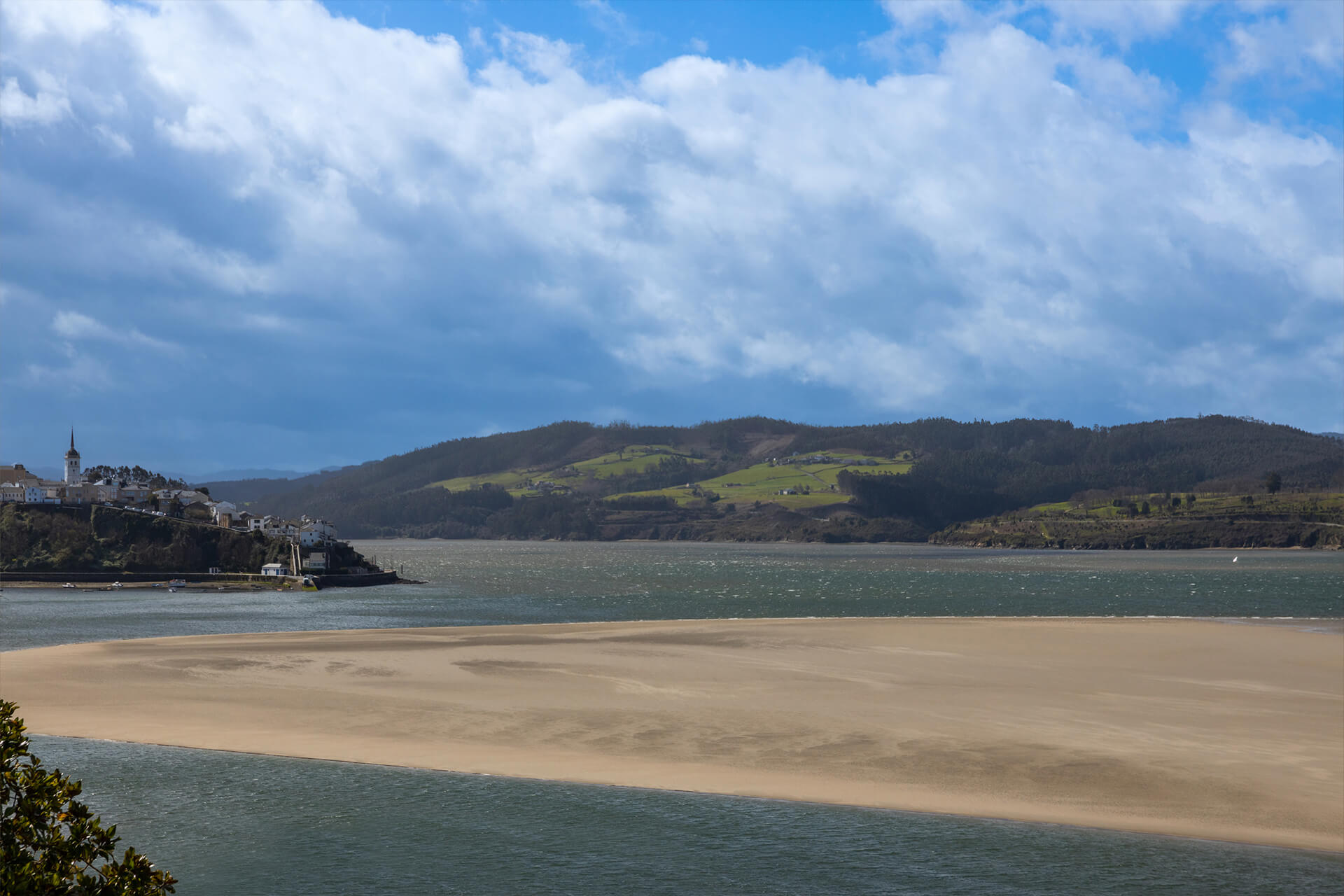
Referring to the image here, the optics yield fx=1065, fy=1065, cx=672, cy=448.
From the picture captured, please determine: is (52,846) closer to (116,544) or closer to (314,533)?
(116,544)

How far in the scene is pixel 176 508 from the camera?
127875 mm

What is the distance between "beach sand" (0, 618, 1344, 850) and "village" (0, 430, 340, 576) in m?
66.5

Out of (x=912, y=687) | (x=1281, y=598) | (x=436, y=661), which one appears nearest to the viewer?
(x=912, y=687)

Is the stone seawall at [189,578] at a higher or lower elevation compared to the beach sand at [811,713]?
higher

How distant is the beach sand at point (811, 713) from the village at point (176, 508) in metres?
66.5

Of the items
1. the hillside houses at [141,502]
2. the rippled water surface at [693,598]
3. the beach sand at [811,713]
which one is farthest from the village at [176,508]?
the beach sand at [811,713]

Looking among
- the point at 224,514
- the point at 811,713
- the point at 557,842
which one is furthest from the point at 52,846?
the point at 224,514

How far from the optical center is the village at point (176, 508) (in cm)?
11769

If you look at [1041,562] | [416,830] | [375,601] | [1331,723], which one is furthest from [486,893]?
[1041,562]

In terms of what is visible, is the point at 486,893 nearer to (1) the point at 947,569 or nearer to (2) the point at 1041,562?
(1) the point at 947,569

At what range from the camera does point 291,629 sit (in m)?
62.9

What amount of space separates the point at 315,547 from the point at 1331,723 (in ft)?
362

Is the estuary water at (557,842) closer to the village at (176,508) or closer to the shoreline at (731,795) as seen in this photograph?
the shoreline at (731,795)

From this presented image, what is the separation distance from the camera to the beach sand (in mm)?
24266
